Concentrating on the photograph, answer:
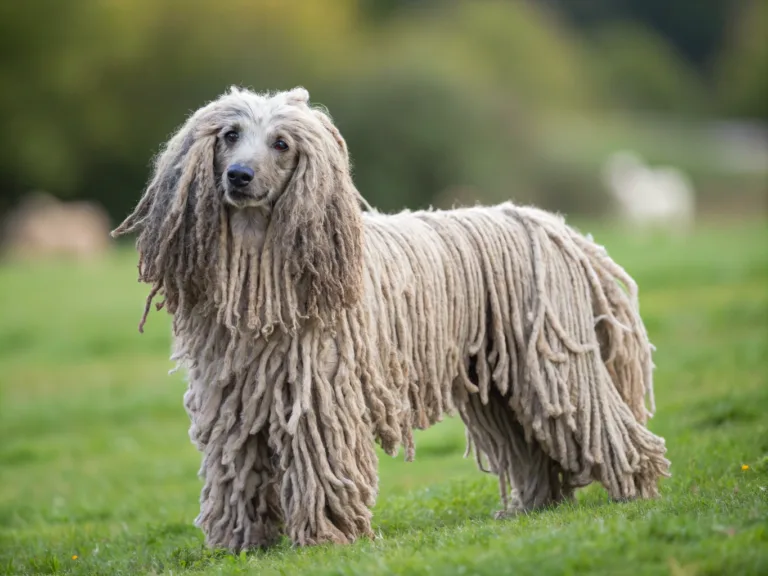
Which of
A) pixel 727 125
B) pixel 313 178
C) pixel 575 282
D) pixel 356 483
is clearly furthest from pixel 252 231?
pixel 727 125

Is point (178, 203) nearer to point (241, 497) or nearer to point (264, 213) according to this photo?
point (264, 213)

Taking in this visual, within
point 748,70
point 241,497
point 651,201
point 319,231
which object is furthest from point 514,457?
point 748,70

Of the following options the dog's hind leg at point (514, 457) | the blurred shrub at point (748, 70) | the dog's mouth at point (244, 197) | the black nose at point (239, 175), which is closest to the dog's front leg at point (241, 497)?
the dog's mouth at point (244, 197)

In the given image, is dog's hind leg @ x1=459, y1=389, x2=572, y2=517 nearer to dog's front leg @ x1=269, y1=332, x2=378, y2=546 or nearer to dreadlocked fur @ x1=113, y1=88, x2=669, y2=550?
dreadlocked fur @ x1=113, y1=88, x2=669, y2=550

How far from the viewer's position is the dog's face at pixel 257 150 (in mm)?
7168

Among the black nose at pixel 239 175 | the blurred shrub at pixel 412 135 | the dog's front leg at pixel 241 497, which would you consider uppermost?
the blurred shrub at pixel 412 135

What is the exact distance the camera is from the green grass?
6.16 meters

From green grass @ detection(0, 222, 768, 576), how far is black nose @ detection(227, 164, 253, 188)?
80.3 inches

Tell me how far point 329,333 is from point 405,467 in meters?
5.40

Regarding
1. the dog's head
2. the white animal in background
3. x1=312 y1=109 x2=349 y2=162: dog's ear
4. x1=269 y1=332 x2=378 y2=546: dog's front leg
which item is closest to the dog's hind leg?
x1=269 y1=332 x2=378 y2=546: dog's front leg

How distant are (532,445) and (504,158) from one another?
44925mm

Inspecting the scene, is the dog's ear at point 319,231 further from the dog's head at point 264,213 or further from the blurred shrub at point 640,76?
the blurred shrub at point 640,76

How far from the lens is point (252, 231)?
734 centimetres

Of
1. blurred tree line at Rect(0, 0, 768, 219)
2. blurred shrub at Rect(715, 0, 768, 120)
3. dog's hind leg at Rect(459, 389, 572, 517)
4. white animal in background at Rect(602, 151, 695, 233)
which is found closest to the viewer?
dog's hind leg at Rect(459, 389, 572, 517)
